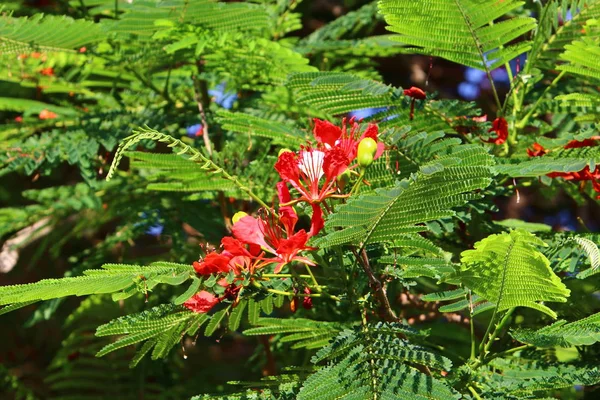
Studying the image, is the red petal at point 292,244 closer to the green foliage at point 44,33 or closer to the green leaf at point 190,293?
the green leaf at point 190,293

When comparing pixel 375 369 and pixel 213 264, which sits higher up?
pixel 213 264

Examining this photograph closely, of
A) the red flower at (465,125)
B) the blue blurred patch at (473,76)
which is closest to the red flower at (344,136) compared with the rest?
the red flower at (465,125)

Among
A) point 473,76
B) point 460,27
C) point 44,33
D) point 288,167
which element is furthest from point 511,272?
point 473,76

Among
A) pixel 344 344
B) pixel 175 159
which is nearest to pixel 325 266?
pixel 344 344

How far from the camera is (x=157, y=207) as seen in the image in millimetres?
2381

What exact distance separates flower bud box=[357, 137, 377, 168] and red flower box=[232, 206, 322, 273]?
108 millimetres

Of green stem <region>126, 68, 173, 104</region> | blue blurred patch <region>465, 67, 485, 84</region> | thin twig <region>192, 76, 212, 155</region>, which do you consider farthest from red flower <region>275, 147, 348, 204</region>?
blue blurred patch <region>465, 67, 485, 84</region>

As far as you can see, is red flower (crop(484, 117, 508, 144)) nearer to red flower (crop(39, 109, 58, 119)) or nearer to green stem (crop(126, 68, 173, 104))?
green stem (crop(126, 68, 173, 104))

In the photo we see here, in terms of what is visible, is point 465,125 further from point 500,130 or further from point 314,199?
point 314,199

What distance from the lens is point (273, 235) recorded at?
4.17ft

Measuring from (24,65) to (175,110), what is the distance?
0.51 metres

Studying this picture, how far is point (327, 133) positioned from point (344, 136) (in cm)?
4

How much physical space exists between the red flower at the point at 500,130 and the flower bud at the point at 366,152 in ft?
1.74

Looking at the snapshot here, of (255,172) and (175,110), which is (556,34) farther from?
(175,110)
